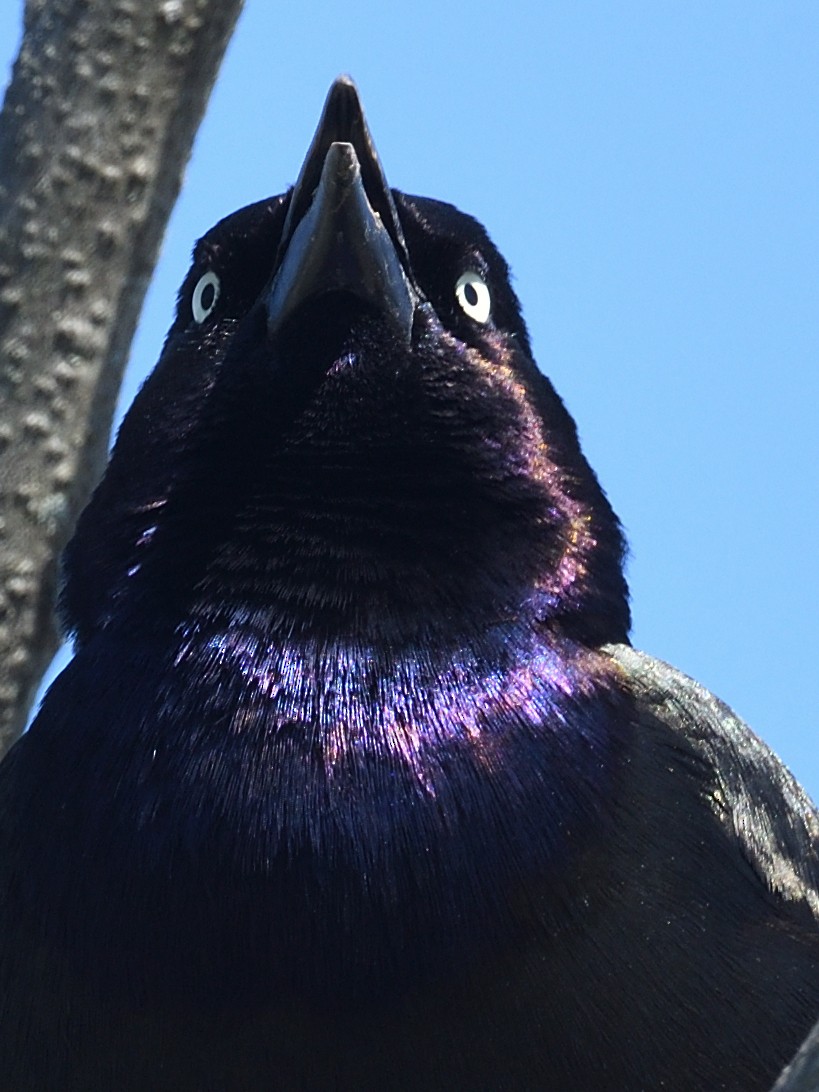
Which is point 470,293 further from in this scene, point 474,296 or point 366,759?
point 366,759

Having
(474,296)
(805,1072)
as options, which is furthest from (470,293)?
(805,1072)

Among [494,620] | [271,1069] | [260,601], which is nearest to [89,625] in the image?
[260,601]

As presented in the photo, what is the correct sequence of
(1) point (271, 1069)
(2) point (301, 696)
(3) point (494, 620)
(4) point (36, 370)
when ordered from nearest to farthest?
1. (1) point (271, 1069)
2. (2) point (301, 696)
3. (3) point (494, 620)
4. (4) point (36, 370)

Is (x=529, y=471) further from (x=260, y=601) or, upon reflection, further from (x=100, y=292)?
(x=100, y=292)

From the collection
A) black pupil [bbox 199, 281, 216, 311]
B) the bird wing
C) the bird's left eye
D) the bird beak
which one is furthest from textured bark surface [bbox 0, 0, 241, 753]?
the bird wing

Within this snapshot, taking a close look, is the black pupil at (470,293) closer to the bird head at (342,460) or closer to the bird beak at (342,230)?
the bird head at (342,460)

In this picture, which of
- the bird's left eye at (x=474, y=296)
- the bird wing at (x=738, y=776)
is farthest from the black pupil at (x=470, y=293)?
the bird wing at (x=738, y=776)
